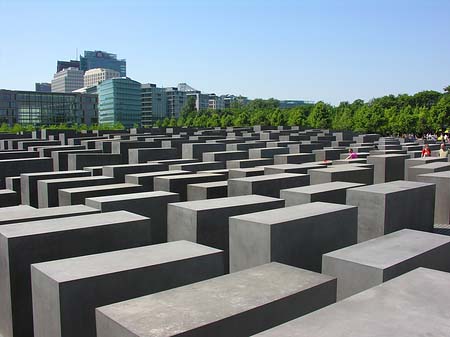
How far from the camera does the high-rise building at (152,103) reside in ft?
437

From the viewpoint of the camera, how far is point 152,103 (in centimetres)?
13500

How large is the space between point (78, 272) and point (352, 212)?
13.6ft

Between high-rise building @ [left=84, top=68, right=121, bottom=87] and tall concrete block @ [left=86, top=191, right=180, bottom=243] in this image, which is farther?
high-rise building @ [left=84, top=68, right=121, bottom=87]

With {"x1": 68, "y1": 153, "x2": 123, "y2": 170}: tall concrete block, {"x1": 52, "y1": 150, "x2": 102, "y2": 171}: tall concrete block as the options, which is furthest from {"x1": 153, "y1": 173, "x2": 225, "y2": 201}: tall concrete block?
{"x1": 52, "y1": 150, "x2": 102, "y2": 171}: tall concrete block

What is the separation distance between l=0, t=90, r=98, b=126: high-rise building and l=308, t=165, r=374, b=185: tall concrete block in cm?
8149

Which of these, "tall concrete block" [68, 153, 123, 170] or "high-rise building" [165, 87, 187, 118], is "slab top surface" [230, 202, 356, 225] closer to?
"tall concrete block" [68, 153, 123, 170]

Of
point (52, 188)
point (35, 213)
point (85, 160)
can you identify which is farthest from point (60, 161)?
point (35, 213)

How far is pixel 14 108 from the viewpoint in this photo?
276 ft

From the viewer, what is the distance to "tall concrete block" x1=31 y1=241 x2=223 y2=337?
4.41 metres

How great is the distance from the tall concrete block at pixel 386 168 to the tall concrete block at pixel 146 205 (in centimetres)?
749

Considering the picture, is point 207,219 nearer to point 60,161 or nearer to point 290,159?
point 290,159

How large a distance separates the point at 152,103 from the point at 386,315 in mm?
135081

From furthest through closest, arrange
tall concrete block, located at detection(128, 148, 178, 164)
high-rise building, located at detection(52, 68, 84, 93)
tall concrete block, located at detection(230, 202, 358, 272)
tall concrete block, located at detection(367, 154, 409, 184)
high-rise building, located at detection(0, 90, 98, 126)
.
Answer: high-rise building, located at detection(52, 68, 84, 93), high-rise building, located at detection(0, 90, 98, 126), tall concrete block, located at detection(128, 148, 178, 164), tall concrete block, located at detection(367, 154, 409, 184), tall concrete block, located at detection(230, 202, 358, 272)

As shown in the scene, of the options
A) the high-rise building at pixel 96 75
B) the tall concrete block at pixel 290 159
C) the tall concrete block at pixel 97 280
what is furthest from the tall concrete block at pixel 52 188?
the high-rise building at pixel 96 75
